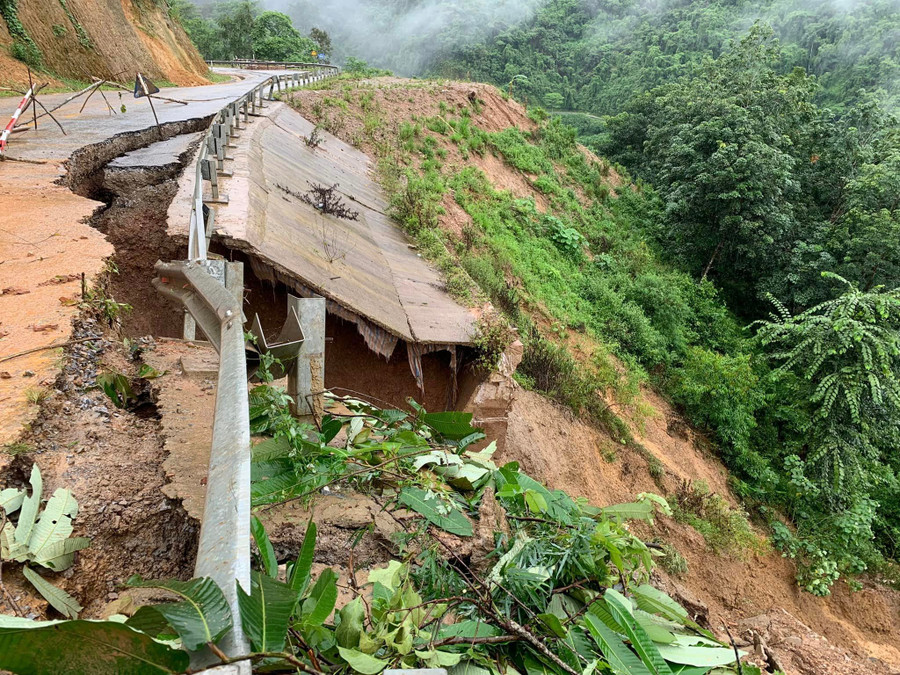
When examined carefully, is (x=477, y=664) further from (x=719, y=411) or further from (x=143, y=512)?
(x=719, y=411)

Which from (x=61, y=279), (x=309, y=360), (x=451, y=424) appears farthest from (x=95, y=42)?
(x=451, y=424)

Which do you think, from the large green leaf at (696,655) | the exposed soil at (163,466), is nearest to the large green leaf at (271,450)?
the exposed soil at (163,466)

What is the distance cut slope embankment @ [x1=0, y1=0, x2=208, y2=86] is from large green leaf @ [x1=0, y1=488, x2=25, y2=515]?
618 inches

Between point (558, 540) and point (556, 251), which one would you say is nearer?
point (558, 540)

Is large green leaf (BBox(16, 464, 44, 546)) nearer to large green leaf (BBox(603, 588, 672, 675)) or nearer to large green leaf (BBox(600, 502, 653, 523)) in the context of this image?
large green leaf (BBox(603, 588, 672, 675))

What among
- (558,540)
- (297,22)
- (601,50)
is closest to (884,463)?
(558,540)

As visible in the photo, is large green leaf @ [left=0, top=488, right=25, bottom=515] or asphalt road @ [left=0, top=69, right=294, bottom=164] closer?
large green leaf @ [left=0, top=488, right=25, bottom=515]

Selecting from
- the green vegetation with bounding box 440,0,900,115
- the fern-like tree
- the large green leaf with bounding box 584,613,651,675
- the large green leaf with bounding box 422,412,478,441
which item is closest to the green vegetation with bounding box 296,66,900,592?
the fern-like tree

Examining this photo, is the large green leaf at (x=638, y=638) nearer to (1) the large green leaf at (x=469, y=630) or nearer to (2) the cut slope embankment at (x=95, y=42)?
(1) the large green leaf at (x=469, y=630)

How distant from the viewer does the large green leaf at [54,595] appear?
1.65m

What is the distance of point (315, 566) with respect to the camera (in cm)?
212

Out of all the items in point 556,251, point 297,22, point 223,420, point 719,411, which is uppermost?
point 297,22

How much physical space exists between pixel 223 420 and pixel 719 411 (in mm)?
13001

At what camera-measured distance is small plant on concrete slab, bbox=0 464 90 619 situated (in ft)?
5.52
